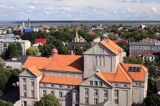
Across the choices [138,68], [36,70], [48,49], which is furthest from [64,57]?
[48,49]

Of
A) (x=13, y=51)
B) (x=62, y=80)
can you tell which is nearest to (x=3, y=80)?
(x=62, y=80)

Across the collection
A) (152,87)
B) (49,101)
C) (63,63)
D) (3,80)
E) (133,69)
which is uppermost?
(63,63)

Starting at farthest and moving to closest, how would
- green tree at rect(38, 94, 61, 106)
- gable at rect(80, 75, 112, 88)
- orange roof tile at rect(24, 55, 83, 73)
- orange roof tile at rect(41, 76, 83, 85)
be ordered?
orange roof tile at rect(24, 55, 83, 73) < orange roof tile at rect(41, 76, 83, 85) < gable at rect(80, 75, 112, 88) < green tree at rect(38, 94, 61, 106)

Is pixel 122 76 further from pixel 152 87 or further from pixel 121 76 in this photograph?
pixel 152 87

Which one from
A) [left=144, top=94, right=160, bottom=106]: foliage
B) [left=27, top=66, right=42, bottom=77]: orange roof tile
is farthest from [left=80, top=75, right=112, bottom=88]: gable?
[left=27, top=66, right=42, bottom=77]: orange roof tile

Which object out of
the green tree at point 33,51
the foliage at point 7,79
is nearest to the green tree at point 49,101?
the foliage at point 7,79

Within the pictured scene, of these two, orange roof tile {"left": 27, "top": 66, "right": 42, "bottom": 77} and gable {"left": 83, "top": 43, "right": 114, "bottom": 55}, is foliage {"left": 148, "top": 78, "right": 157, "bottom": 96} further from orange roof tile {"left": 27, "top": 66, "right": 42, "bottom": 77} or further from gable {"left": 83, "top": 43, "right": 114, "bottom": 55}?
orange roof tile {"left": 27, "top": 66, "right": 42, "bottom": 77}

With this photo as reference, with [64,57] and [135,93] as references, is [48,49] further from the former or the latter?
[135,93]

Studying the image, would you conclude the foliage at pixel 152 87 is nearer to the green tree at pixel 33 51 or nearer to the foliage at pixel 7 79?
the foliage at pixel 7 79

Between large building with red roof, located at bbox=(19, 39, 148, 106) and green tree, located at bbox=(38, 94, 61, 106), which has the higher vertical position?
large building with red roof, located at bbox=(19, 39, 148, 106)
